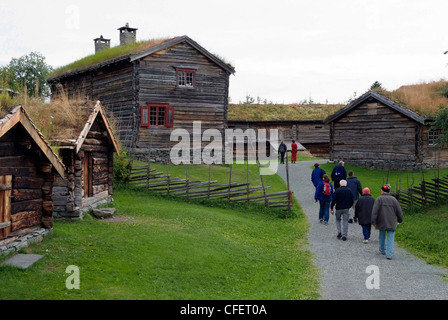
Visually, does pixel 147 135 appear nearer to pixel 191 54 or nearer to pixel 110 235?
pixel 191 54

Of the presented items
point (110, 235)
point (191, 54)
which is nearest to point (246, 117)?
point (191, 54)

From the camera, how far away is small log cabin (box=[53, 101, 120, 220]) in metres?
14.8

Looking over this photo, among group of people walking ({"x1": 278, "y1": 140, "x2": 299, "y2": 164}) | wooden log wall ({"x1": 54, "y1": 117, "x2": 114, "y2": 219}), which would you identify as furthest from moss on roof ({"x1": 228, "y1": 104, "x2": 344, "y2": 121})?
wooden log wall ({"x1": 54, "y1": 117, "x2": 114, "y2": 219})

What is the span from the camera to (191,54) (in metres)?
30.1

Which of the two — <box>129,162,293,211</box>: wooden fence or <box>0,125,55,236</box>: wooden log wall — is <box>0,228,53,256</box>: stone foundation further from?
<box>129,162,293,211</box>: wooden fence

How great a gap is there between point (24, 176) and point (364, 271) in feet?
27.3

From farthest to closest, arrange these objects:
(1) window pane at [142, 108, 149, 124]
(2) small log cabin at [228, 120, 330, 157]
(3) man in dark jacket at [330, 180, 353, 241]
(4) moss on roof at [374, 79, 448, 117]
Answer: (2) small log cabin at [228, 120, 330, 157] → (4) moss on roof at [374, 79, 448, 117] → (1) window pane at [142, 108, 149, 124] → (3) man in dark jacket at [330, 180, 353, 241]

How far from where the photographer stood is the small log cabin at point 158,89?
28656mm

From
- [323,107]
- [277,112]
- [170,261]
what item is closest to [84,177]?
[170,261]

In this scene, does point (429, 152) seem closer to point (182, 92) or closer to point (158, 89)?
point (182, 92)

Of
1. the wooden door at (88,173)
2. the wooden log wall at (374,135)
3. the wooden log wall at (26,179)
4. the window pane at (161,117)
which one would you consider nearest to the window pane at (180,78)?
the window pane at (161,117)

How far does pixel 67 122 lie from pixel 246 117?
27.3 m
